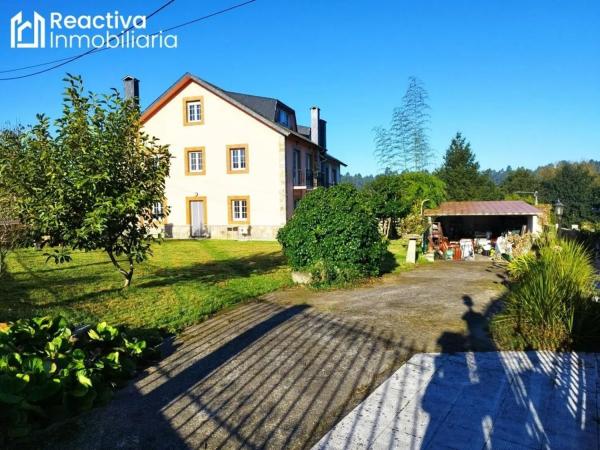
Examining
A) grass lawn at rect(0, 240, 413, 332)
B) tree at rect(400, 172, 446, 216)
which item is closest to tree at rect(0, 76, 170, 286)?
grass lawn at rect(0, 240, 413, 332)

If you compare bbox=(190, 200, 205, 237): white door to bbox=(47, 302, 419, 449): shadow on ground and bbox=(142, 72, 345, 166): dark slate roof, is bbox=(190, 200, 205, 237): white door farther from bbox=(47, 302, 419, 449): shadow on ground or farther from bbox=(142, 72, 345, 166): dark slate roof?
bbox=(47, 302, 419, 449): shadow on ground

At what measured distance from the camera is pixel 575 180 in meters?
75.2

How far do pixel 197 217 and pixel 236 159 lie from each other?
4.27 metres

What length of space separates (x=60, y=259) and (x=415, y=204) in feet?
70.8

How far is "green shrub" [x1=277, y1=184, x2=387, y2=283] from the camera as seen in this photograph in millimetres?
9945

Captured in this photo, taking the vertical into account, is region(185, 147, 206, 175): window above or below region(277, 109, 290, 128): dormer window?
below

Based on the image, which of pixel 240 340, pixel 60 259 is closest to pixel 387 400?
pixel 240 340

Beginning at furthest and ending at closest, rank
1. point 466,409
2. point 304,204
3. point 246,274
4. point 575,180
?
1. point 575,180
2. point 246,274
3. point 304,204
4. point 466,409

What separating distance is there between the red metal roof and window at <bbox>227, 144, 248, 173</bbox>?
10.6 meters

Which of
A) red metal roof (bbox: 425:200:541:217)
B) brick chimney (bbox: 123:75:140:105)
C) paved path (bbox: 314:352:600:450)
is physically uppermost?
brick chimney (bbox: 123:75:140:105)

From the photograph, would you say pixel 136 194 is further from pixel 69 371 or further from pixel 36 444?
pixel 36 444

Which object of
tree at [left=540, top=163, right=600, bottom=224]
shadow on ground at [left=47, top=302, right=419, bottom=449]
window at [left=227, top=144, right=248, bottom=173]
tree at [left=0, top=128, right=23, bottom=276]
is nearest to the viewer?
shadow on ground at [left=47, top=302, right=419, bottom=449]

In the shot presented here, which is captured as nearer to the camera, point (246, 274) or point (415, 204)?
point (246, 274)

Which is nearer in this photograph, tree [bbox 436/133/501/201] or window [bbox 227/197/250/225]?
window [bbox 227/197/250/225]
